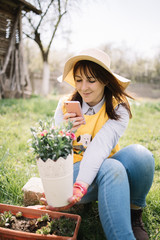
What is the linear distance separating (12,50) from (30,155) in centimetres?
478

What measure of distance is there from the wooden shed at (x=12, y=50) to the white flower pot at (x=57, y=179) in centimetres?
539

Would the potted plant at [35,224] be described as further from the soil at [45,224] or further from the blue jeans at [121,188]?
the blue jeans at [121,188]

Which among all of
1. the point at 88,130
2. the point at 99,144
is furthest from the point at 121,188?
the point at 88,130

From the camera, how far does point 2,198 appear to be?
182cm

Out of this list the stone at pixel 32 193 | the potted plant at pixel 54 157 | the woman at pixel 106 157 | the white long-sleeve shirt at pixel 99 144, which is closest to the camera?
the potted plant at pixel 54 157

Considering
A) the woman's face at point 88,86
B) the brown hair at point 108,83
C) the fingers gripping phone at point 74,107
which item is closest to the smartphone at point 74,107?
→ the fingers gripping phone at point 74,107

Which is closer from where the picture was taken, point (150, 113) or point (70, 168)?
point (70, 168)

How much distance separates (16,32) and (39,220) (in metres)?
6.20

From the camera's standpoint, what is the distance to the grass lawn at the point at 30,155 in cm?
164

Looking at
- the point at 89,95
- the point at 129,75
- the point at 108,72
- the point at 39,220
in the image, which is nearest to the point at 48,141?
the point at 39,220

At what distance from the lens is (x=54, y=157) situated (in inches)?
43.2

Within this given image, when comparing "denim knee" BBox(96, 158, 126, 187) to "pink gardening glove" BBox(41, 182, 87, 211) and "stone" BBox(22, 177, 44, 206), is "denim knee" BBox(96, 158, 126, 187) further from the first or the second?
"stone" BBox(22, 177, 44, 206)

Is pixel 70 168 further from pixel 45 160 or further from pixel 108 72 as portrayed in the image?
pixel 108 72

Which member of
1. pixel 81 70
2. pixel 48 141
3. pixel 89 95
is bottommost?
pixel 48 141
